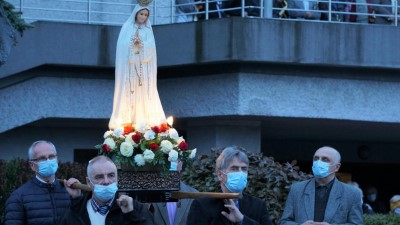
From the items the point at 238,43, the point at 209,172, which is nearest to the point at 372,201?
the point at 238,43

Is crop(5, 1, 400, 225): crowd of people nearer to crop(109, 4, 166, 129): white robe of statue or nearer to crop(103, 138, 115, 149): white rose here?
crop(109, 4, 166, 129): white robe of statue

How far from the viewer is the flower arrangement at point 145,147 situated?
37.7 feet

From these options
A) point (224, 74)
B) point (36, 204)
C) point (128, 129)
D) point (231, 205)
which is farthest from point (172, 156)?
point (224, 74)

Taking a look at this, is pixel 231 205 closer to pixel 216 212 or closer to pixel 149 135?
pixel 216 212

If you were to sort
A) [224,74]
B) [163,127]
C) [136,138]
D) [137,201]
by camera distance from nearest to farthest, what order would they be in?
1. [137,201]
2. [136,138]
3. [163,127]
4. [224,74]

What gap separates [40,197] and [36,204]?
7 centimetres

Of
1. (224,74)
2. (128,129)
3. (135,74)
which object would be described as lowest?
(128,129)

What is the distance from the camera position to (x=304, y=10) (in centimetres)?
1825

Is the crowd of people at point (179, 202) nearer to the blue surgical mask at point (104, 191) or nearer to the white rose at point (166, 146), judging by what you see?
the blue surgical mask at point (104, 191)

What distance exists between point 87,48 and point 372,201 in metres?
5.83

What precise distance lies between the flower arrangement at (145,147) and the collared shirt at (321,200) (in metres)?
1.64

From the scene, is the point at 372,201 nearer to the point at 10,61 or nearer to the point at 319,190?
the point at 10,61

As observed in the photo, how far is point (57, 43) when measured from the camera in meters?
18.1

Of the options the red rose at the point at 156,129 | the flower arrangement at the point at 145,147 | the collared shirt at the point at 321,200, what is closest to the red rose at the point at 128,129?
the flower arrangement at the point at 145,147
